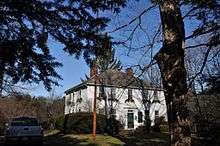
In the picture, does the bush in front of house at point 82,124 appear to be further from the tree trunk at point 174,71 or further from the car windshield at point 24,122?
the tree trunk at point 174,71

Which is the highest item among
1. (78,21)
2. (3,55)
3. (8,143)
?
(78,21)

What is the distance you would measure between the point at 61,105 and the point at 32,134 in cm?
5436

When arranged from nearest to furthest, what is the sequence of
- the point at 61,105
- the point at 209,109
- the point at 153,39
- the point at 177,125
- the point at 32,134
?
the point at 177,125 → the point at 153,39 → the point at 32,134 → the point at 209,109 → the point at 61,105

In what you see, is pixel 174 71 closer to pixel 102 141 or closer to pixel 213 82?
pixel 213 82

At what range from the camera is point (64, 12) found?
30.3 feet

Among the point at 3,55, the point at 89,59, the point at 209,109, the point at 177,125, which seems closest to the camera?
the point at 177,125

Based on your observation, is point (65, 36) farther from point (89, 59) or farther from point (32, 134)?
point (32, 134)

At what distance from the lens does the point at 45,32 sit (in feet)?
30.7

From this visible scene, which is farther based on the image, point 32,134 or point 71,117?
point 71,117

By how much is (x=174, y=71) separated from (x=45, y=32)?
3.52 metres

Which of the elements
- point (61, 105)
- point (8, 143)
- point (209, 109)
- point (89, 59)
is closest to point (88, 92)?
point (61, 105)

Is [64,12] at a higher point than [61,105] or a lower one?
lower

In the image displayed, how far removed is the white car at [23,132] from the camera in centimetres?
2359

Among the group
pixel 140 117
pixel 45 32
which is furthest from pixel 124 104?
pixel 45 32
